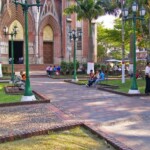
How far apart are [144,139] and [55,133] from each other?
1.98 meters

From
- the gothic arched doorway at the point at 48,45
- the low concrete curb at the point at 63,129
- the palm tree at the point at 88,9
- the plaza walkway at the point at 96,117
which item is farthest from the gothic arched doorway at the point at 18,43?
the low concrete curb at the point at 63,129

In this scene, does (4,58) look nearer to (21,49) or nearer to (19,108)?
(21,49)

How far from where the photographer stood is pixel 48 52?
46.2 m

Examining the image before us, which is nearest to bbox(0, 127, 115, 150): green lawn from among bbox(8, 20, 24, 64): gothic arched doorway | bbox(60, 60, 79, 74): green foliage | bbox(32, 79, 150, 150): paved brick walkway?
bbox(32, 79, 150, 150): paved brick walkway

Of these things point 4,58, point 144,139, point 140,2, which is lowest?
point 144,139

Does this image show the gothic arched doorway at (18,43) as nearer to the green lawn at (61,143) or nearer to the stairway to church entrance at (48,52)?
the stairway to church entrance at (48,52)

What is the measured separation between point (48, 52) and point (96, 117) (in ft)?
120

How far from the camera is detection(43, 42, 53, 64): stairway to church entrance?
A: 4581cm

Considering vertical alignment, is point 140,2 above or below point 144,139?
above

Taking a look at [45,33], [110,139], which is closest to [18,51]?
[45,33]

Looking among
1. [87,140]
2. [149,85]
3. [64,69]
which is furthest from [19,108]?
[64,69]

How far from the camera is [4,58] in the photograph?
1666 inches

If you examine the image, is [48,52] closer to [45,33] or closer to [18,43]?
[45,33]

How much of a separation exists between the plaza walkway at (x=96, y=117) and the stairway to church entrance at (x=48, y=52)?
3216cm
